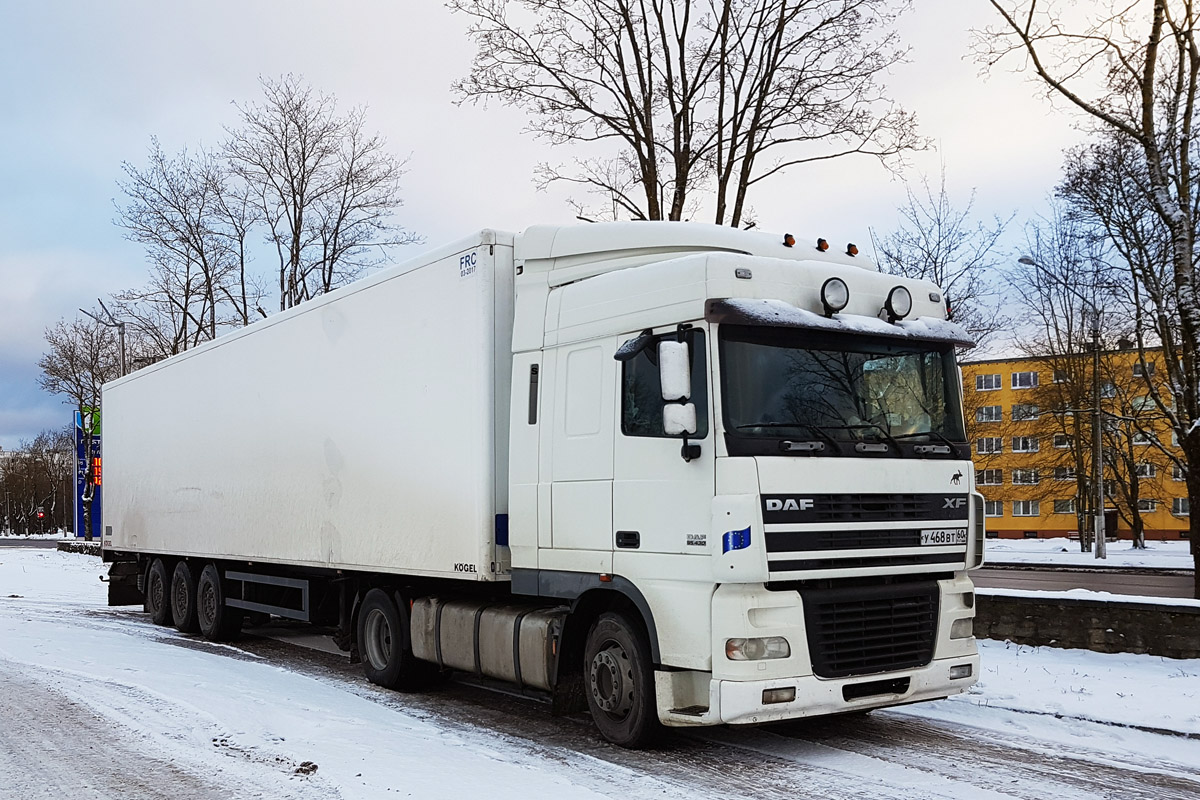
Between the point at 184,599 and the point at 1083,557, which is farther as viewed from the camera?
the point at 1083,557

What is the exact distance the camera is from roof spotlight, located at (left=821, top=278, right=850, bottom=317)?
712cm

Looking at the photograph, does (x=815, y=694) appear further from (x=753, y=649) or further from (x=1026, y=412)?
(x=1026, y=412)

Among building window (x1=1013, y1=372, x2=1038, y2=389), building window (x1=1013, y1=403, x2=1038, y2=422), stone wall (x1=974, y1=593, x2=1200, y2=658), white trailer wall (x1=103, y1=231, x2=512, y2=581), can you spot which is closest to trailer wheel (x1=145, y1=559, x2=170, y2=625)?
white trailer wall (x1=103, y1=231, x2=512, y2=581)

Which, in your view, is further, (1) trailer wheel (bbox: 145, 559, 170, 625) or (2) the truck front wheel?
(1) trailer wheel (bbox: 145, 559, 170, 625)

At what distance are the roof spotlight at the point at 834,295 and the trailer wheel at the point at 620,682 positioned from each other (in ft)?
7.96

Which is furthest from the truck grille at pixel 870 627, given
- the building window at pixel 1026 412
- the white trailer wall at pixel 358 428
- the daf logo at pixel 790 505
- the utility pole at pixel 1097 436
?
the building window at pixel 1026 412

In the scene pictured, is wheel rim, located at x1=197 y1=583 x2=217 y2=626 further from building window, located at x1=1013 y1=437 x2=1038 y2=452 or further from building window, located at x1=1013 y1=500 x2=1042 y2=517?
building window, located at x1=1013 y1=500 x2=1042 y2=517

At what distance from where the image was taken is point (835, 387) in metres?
7.06

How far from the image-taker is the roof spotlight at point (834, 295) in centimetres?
712

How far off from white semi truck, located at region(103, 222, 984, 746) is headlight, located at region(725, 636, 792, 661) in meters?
0.01

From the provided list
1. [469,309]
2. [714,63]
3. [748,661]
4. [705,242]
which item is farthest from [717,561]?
[714,63]

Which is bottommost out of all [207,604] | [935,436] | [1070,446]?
[207,604]

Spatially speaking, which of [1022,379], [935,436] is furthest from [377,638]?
[1022,379]

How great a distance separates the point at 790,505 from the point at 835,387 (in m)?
0.91
